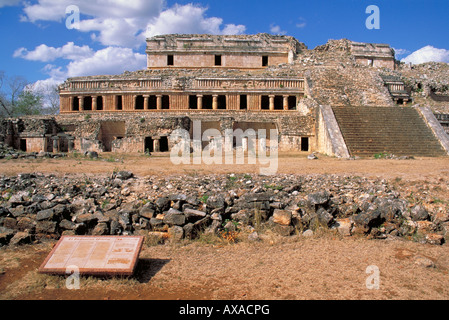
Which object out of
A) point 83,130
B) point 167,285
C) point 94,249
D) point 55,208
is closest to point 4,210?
point 55,208

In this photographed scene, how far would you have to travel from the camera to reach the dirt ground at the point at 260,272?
15.8 feet

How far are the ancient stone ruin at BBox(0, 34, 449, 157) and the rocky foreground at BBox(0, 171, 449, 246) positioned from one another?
7731 millimetres

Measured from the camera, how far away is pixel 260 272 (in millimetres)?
5469

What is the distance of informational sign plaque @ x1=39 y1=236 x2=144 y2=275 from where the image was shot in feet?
17.2

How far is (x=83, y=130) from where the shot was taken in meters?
21.3

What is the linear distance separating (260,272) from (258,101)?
18.9 m

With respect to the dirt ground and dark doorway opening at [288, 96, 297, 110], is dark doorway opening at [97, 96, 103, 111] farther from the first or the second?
the dirt ground

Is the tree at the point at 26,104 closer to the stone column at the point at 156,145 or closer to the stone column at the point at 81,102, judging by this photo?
the stone column at the point at 81,102

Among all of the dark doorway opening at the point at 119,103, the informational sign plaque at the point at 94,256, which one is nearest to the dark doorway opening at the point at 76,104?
the dark doorway opening at the point at 119,103

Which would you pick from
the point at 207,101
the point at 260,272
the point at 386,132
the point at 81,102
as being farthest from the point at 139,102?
the point at 260,272

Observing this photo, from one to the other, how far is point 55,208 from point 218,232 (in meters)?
3.90

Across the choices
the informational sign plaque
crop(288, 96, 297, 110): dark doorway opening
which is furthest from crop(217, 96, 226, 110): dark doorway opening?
the informational sign plaque

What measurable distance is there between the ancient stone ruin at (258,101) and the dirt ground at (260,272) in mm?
9916
